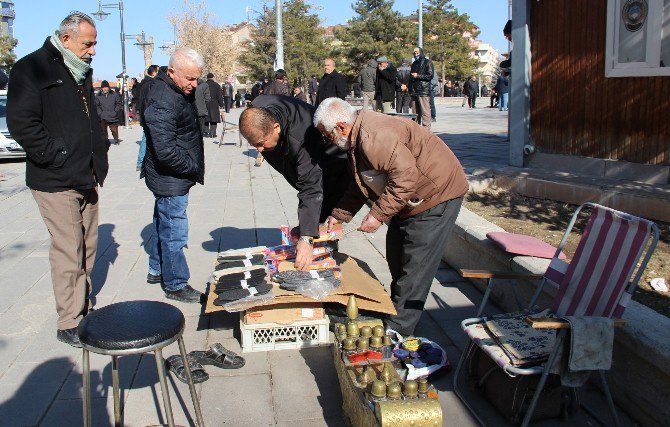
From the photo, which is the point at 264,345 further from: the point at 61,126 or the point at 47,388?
the point at 61,126

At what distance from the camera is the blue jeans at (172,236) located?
4.65m

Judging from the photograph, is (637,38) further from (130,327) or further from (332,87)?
(130,327)

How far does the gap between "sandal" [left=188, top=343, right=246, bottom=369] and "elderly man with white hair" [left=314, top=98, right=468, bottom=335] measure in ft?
3.31

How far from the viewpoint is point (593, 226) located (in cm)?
350

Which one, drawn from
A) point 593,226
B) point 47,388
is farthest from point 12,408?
point 593,226

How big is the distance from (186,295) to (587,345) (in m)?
3.03

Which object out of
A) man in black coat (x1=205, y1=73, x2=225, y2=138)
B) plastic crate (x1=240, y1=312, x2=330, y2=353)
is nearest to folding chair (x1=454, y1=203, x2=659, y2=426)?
plastic crate (x1=240, y1=312, x2=330, y2=353)

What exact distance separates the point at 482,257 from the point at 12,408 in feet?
11.4

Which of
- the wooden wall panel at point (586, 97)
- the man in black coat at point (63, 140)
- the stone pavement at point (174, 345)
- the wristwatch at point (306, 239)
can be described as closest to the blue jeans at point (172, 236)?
the stone pavement at point (174, 345)

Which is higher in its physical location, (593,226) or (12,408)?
(593,226)

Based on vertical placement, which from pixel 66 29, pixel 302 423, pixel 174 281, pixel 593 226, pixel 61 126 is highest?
pixel 66 29

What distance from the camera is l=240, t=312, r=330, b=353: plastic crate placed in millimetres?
3972

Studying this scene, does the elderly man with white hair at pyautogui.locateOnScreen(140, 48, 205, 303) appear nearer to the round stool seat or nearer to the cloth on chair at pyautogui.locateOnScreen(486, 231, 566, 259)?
the round stool seat

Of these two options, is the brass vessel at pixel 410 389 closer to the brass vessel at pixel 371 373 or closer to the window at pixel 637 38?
the brass vessel at pixel 371 373
